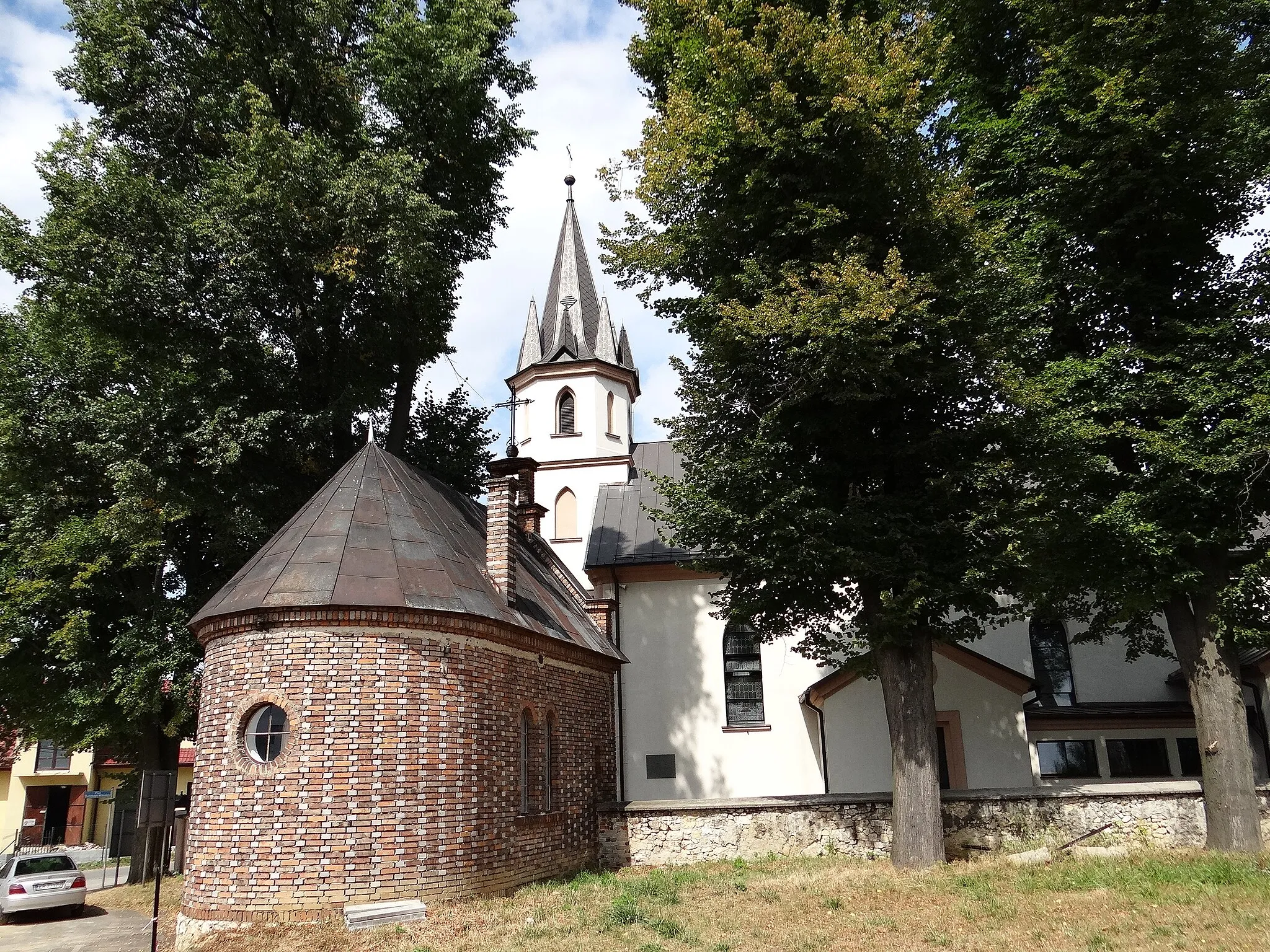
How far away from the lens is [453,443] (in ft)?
71.9

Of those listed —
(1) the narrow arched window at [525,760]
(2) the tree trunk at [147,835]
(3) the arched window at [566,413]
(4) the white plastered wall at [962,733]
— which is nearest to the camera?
(1) the narrow arched window at [525,760]

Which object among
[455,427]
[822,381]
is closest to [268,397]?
[455,427]

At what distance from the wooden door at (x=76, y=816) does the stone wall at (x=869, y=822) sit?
31.3m

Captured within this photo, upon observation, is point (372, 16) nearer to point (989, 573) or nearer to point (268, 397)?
point (268, 397)

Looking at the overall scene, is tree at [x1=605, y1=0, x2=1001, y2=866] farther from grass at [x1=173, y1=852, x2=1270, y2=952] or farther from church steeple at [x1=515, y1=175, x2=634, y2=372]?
church steeple at [x1=515, y1=175, x2=634, y2=372]

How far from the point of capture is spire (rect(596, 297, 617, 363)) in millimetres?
26953

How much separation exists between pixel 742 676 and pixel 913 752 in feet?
27.2

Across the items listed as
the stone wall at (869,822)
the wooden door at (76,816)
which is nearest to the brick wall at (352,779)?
the stone wall at (869,822)

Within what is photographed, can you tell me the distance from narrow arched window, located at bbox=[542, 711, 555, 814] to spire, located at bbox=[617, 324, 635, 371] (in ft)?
48.7

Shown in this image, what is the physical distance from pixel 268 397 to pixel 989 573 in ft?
46.6

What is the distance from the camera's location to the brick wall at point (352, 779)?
10852mm

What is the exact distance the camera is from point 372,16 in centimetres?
1853

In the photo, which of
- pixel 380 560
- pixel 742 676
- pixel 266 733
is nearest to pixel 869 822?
pixel 742 676

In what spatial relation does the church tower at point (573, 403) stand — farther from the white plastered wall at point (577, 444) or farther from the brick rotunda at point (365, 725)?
the brick rotunda at point (365, 725)
